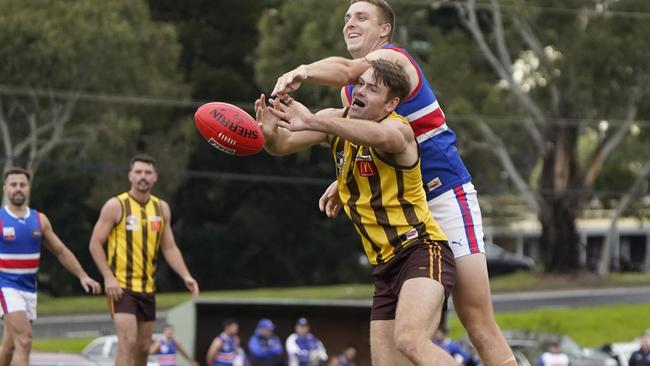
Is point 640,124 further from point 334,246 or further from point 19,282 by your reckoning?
point 19,282

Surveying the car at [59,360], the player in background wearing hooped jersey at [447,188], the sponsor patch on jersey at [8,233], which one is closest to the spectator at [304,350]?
the car at [59,360]

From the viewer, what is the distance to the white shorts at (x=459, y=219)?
8672mm

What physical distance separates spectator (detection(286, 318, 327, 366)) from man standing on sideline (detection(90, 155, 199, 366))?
44.6 feet

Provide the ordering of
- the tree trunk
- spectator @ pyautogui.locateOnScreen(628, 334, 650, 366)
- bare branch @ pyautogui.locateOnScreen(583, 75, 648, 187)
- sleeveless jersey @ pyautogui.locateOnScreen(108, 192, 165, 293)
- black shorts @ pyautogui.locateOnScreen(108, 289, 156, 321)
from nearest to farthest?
black shorts @ pyautogui.locateOnScreen(108, 289, 156, 321)
sleeveless jersey @ pyautogui.locateOnScreen(108, 192, 165, 293)
spectator @ pyautogui.locateOnScreen(628, 334, 650, 366)
bare branch @ pyautogui.locateOnScreen(583, 75, 648, 187)
the tree trunk

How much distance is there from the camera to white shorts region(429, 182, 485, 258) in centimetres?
867

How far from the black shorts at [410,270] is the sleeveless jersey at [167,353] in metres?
13.7

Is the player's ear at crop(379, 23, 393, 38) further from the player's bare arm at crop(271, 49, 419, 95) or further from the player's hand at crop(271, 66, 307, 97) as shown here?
the player's hand at crop(271, 66, 307, 97)

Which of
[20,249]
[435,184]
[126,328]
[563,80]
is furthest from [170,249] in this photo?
[563,80]

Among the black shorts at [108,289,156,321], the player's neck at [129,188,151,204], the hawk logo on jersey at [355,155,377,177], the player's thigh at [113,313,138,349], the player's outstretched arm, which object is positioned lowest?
the player's thigh at [113,313,138,349]

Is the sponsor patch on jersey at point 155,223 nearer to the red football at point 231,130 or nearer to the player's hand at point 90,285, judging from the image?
the player's hand at point 90,285

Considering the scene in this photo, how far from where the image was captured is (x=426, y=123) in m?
8.62

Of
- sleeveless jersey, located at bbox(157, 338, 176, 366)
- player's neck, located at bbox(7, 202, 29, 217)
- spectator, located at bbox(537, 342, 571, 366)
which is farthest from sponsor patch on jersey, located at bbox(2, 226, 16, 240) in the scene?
spectator, located at bbox(537, 342, 571, 366)

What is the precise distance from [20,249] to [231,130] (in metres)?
4.49

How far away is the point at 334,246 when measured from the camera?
5850 centimetres
